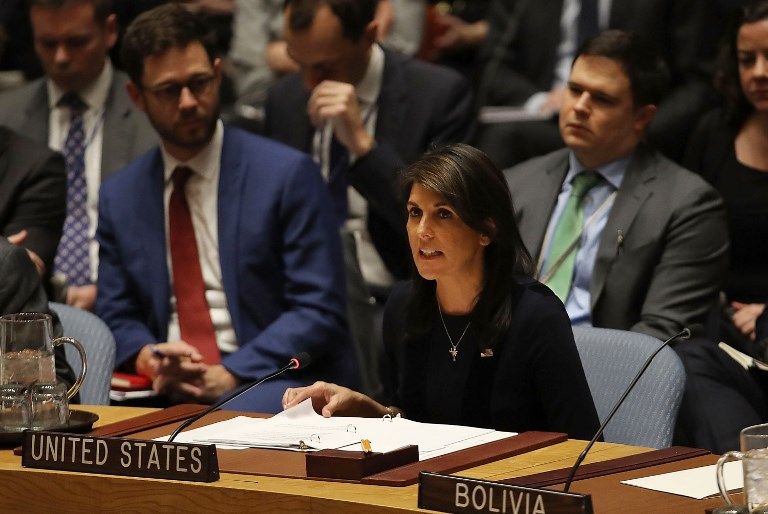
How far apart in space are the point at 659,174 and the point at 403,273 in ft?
3.29

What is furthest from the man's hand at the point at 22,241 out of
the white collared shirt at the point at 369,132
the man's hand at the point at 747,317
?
the man's hand at the point at 747,317

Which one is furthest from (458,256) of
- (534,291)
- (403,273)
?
(403,273)

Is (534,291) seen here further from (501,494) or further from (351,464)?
(501,494)

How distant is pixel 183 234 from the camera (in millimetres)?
4168

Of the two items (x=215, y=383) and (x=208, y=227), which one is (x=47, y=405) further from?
(x=208, y=227)

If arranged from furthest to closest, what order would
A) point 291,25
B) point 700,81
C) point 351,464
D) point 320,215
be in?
point 700,81 < point 291,25 < point 320,215 < point 351,464

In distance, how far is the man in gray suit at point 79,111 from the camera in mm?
4906

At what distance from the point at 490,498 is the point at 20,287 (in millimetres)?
1476

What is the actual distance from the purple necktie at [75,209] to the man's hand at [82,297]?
0.14m

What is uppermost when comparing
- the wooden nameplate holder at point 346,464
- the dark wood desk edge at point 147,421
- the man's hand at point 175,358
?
the wooden nameplate holder at point 346,464

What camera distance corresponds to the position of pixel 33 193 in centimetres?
441

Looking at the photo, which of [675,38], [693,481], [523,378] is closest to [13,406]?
[523,378]

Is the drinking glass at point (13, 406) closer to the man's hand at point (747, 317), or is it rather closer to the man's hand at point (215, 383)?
the man's hand at point (215, 383)

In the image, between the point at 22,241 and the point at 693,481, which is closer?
the point at 693,481
